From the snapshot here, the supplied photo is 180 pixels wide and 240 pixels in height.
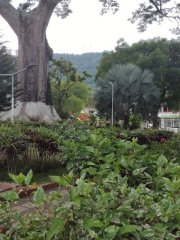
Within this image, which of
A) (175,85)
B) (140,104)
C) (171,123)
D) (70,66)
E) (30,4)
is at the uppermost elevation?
(30,4)

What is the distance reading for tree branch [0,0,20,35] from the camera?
17.0 meters

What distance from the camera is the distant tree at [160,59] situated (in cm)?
2814

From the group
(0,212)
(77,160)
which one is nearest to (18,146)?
(77,160)

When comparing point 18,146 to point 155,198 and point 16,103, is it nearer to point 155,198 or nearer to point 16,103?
point 155,198

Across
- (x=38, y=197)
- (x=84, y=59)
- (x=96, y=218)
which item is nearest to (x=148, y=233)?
(x=96, y=218)

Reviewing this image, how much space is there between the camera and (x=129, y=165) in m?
1.93

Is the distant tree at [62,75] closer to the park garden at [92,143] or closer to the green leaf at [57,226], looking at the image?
the park garden at [92,143]

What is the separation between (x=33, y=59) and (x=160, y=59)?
14538 millimetres

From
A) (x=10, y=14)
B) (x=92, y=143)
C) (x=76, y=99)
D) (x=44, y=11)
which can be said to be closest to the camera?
(x=92, y=143)

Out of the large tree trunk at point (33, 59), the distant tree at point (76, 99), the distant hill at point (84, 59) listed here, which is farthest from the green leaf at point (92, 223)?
the distant hill at point (84, 59)

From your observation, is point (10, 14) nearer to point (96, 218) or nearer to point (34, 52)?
point (34, 52)

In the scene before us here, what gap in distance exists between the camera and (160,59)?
27812 millimetres

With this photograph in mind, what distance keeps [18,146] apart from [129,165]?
10.7ft

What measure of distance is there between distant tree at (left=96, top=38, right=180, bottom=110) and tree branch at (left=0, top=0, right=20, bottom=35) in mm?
13785
